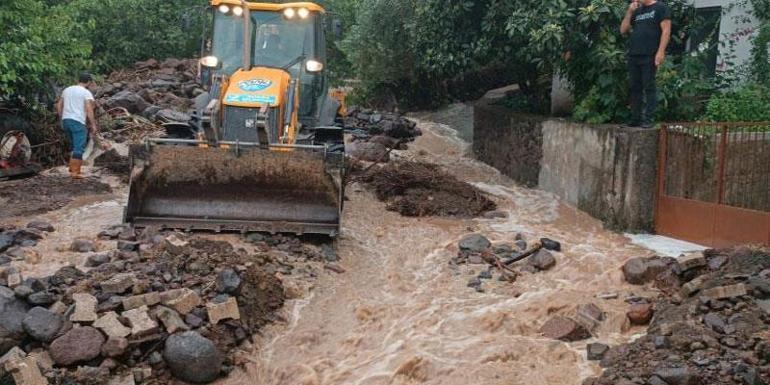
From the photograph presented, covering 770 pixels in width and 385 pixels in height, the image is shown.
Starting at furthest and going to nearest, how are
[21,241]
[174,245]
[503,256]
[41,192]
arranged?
1. [41,192]
2. [503,256]
3. [21,241]
4. [174,245]

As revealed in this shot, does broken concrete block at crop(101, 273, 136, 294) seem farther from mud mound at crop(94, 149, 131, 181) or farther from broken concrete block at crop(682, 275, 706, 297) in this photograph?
mud mound at crop(94, 149, 131, 181)

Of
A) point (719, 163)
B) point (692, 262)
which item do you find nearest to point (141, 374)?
point (692, 262)

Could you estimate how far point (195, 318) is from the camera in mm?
6195

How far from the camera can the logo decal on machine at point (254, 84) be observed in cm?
905

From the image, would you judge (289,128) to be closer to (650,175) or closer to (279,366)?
(279,366)

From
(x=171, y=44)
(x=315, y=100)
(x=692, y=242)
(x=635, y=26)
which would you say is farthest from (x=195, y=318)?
(x=171, y=44)

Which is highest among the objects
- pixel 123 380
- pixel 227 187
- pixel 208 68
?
pixel 208 68

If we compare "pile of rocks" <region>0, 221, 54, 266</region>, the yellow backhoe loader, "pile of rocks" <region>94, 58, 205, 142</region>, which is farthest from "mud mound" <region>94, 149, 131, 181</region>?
the yellow backhoe loader

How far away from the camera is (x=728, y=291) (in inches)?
239

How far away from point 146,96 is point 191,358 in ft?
41.7

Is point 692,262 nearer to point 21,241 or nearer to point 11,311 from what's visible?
point 11,311

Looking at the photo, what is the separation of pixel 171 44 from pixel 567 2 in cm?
1579

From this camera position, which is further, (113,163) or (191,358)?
(113,163)

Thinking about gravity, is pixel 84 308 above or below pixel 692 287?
below
